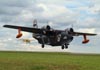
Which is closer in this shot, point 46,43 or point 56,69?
point 56,69

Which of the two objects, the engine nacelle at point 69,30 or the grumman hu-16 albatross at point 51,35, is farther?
the engine nacelle at point 69,30

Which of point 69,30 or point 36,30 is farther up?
point 36,30

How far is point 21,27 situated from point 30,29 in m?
4.43

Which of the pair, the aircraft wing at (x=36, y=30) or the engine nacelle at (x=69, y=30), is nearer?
the aircraft wing at (x=36, y=30)

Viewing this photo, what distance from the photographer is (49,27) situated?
112500mm

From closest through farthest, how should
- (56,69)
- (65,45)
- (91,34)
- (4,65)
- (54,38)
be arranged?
(56,69)
(4,65)
(65,45)
(54,38)
(91,34)

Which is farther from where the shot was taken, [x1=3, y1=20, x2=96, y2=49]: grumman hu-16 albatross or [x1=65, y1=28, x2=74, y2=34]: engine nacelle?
[x1=65, y1=28, x2=74, y2=34]: engine nacelle

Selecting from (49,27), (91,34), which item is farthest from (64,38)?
(91,34)

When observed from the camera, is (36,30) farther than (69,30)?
No

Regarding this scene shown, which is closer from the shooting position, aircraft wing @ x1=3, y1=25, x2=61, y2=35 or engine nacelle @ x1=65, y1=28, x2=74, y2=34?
aircraft wing @ x1=3, y1=25, x2=61, y2=35

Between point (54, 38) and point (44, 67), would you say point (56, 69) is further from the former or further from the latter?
point (54, 38)

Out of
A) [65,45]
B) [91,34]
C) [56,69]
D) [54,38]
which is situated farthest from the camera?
[91,34]

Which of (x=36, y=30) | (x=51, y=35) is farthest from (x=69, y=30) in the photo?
(x=36, y=30)

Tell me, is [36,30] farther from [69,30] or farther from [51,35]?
[69,30]
